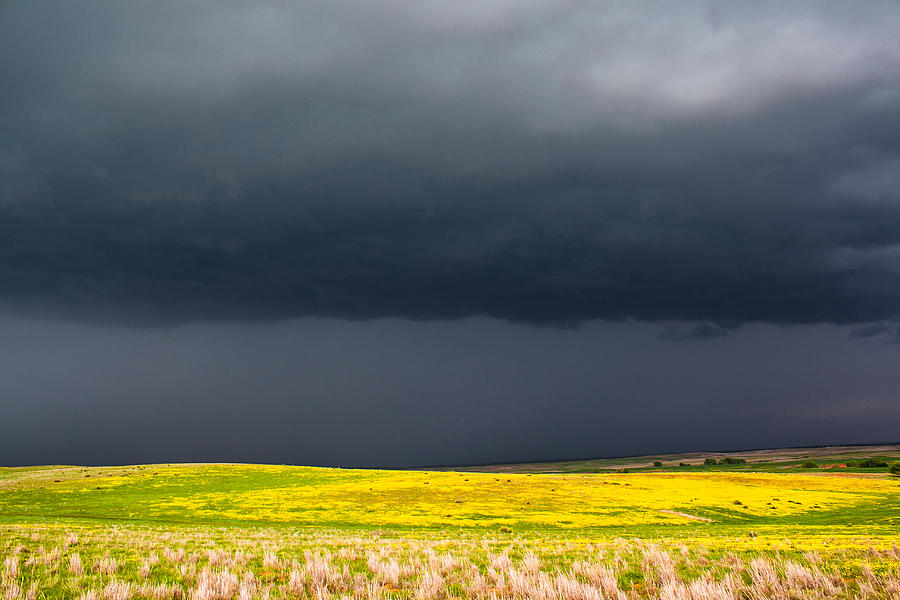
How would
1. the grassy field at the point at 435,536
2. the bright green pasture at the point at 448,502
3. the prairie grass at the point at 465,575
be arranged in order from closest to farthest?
the prairie grass at the point at 465,575 → the grassy field at the point at 435,536 → the bright green pasture at the point at 448,502

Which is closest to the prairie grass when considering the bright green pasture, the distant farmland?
the distant farmland

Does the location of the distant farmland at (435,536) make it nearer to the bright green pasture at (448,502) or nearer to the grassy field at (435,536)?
the grassy field at (435,536)

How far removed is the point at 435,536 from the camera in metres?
28.8

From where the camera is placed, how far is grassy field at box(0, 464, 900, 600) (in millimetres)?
11961

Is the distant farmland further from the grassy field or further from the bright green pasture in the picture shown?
the bright green pasture

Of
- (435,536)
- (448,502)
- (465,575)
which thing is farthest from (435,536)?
(448,502)

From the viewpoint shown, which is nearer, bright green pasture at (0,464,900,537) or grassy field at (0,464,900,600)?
grassy field at (0,464,900,600)

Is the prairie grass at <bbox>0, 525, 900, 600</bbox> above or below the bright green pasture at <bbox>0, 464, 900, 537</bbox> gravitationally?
above

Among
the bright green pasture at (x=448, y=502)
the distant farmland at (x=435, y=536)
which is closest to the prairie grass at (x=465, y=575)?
the distant farmland at (x=435, y=536)

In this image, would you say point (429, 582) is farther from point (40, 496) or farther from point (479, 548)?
point (40, 496)

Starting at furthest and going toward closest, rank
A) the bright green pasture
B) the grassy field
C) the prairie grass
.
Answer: the bright green pasture → the grassy field → the prairie grass

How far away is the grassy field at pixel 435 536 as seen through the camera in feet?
39.2

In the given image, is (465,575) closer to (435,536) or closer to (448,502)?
(435,536)

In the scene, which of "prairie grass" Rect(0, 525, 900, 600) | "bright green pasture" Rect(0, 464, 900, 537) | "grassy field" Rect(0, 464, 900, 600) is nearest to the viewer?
"prairie grass" Rect(0, 525, 900, 600)
